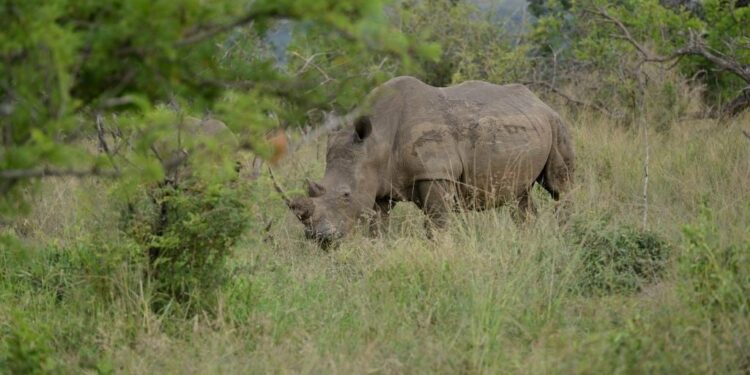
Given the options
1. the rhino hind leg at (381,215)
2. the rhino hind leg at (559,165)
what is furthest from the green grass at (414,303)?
the rhino hind leg at (559,165)

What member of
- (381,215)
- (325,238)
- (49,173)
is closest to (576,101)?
(381,215)

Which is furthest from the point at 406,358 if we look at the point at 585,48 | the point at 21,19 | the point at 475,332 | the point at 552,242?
the point at 585,48

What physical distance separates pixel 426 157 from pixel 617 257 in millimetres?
1960

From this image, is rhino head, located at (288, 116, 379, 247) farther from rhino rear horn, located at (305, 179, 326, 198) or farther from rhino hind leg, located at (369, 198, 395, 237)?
rhino hind leg, located at (369, 198, 395, 237)

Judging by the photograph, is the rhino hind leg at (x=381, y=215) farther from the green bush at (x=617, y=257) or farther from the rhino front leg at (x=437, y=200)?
the green bush at (x=617, y=257)

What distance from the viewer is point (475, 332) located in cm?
503

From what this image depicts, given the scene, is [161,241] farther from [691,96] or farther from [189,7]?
[691,96]

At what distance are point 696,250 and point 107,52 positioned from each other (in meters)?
3.14

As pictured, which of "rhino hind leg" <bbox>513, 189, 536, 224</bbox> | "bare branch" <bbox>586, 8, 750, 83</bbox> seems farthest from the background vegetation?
"bare branch" <bbox>586, 8, 750, 83</bbox>

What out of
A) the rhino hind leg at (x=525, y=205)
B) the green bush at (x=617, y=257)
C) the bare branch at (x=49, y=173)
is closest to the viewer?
the bare branch at (x=49, y=173)

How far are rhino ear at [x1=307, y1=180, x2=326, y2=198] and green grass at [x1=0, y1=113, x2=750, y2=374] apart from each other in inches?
12.9

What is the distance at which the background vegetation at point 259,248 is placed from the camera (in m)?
3.16

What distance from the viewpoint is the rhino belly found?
820 centimetres

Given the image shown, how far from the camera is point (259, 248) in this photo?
6.45m
